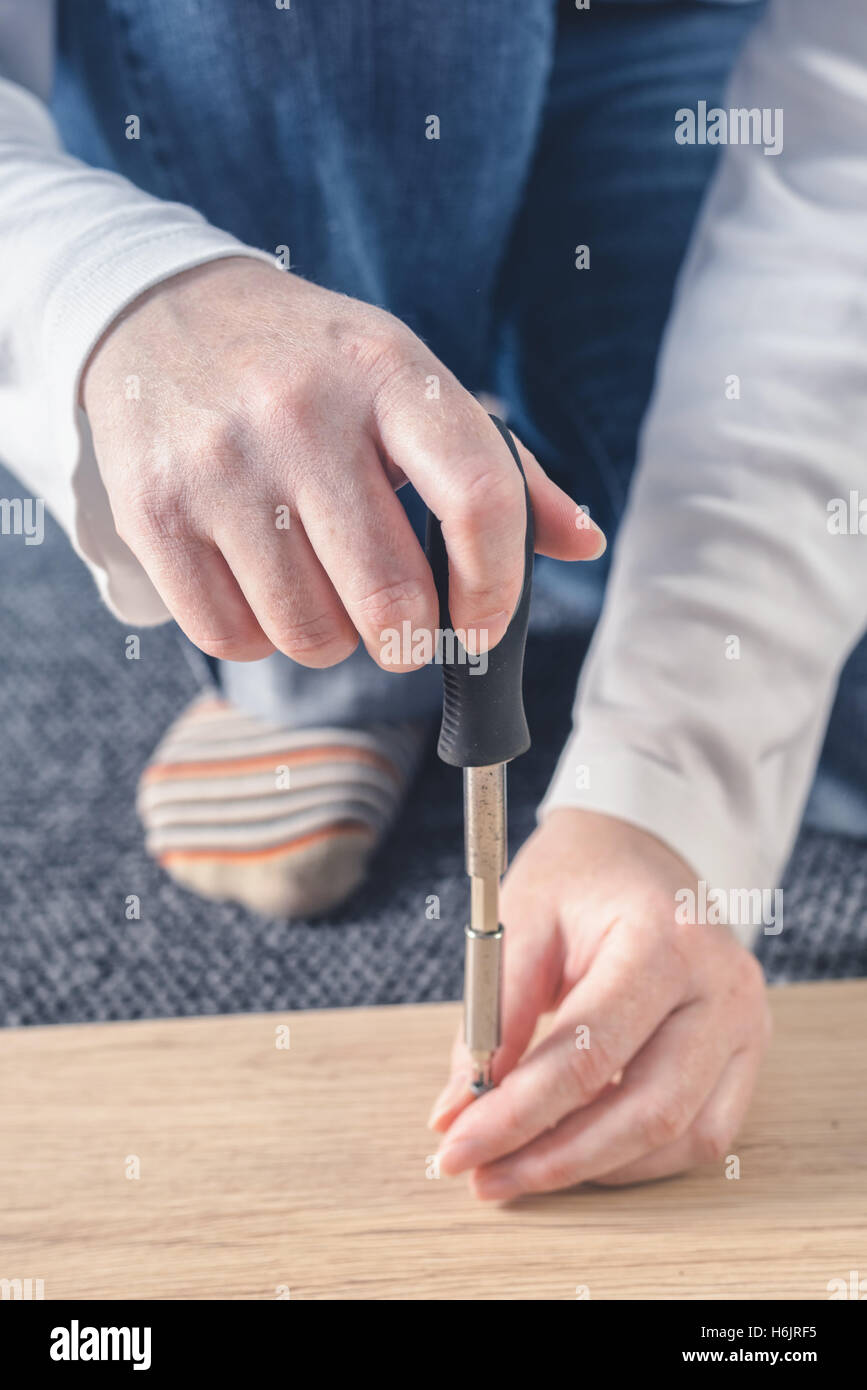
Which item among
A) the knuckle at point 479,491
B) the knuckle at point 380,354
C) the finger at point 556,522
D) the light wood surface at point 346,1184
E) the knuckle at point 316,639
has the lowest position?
the light wood surface at point 346,1184

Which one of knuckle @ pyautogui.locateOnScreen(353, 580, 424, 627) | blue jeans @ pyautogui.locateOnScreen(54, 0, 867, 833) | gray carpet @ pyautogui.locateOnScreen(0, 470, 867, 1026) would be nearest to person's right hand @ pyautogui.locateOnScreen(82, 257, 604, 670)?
knuckle @ pyautogui.locateOnScreen(353, 580, 424, 627)

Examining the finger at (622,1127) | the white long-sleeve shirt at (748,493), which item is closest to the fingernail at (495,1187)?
the finger at (622,1127)

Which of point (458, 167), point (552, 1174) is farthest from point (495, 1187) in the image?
point (458, 167)

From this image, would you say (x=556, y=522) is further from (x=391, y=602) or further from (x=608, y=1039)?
(x=608, y=1039)

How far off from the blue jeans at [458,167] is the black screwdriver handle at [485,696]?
0.58ft

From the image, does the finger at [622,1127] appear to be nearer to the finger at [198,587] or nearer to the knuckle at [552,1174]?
the knuckle at [552,1174]

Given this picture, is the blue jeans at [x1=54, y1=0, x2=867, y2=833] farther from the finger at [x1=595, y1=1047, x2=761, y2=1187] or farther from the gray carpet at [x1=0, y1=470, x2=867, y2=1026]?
the finger at [x1=595, y1=1047, x2=761, y2=1187]

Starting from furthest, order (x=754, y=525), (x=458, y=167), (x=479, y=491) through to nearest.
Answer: (x=458, y=167) < (x=754, y=525) < (x=479, y=491)

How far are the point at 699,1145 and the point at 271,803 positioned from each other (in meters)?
0.43

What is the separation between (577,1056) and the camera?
448 millimetres

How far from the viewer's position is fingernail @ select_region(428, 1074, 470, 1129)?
1.57 ft

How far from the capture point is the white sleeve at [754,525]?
58 cm

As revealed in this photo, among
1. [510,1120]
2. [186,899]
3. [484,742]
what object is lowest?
[186,899]

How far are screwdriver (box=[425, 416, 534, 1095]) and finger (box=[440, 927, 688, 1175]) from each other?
25mm
